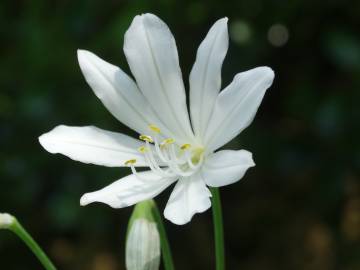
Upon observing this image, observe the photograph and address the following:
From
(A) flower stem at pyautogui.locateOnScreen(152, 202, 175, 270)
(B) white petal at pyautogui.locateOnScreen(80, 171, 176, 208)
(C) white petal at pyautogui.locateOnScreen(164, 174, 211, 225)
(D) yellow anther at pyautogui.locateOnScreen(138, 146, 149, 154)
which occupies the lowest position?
(A) flower stem at pyautogui.locateOnScreen(152, 202, 175, 270)

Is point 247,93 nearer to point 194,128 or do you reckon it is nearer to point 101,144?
point 194,128

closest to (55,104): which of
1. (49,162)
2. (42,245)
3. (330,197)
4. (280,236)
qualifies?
(49,162)

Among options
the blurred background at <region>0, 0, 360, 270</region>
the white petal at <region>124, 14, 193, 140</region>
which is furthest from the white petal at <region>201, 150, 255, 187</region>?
the blurred background at <region>0, 0, 360, 270</region>

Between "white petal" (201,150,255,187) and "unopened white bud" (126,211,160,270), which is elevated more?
"white petal" (201,150,255,187)

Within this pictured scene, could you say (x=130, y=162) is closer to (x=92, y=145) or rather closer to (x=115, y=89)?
(x=92, y=145)

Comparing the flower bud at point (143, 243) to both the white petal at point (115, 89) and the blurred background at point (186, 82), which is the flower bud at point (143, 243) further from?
the blurred background at point (186, 82)

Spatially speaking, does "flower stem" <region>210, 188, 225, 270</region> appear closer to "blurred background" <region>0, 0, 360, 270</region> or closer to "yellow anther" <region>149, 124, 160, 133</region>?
"yellow anther" <region>149, 124, 160, 133</region>

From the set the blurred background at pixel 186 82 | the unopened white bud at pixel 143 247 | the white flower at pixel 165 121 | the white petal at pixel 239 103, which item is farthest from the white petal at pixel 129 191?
the blurred background at pixel 186 82
